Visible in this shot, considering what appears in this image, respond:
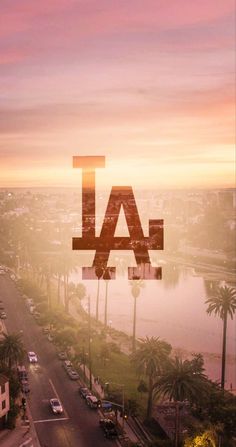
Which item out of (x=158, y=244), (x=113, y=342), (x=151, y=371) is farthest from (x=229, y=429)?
(x=158, y=244)

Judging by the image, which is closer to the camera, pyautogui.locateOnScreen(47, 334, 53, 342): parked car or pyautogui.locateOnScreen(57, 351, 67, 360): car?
pyautogui.locateOnScreen(57, 351, 67, 360): car

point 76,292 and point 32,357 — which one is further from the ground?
point 76,292

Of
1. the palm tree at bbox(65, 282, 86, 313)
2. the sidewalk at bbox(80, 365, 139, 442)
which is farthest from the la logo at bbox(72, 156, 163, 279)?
the sidewalk at bbox(80, 365, 139, 442)

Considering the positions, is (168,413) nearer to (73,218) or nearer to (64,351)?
(64,351)

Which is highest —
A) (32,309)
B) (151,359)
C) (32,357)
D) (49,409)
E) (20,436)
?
(151,359)

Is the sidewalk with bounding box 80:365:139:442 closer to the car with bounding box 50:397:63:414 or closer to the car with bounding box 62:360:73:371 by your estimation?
the car with bounding box 62:360:73:371

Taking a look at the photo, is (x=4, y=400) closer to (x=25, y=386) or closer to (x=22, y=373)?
(x=25, y=386)

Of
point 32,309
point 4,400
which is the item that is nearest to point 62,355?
point 4,400
